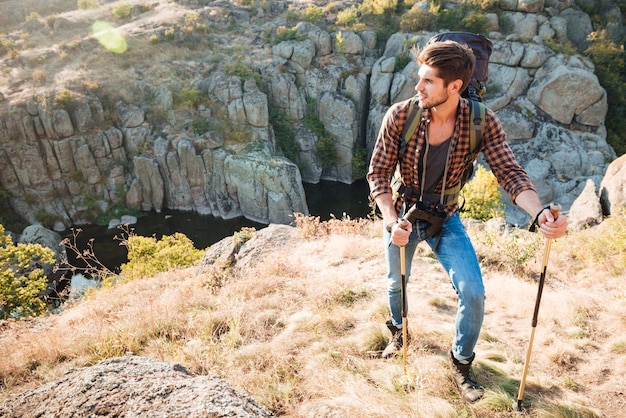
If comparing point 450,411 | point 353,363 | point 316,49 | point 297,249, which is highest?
point 316,49

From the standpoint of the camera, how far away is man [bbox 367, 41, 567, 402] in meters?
2.48

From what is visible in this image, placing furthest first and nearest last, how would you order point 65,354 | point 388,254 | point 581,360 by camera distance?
1. point 65,354
2. point 581,360
3. point 388,254

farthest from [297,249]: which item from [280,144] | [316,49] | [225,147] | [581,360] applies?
[316,49]

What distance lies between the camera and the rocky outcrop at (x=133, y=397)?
2.19m

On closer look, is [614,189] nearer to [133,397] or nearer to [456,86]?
[456,86]

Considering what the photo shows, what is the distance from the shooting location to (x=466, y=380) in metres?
2.84

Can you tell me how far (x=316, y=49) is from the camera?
29172 millimetres

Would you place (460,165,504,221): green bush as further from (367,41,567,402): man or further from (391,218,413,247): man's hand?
(391,218,413,247): man's hand

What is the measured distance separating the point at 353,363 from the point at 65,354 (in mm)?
3173

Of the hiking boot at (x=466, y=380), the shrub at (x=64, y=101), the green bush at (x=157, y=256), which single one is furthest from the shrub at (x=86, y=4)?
the hiking boot at (x=466, y=380)

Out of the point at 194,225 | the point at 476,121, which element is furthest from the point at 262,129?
the point at 476,121

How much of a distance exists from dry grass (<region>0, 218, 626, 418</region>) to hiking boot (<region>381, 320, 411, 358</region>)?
0.08m

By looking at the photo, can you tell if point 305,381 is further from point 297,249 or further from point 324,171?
point 324,171

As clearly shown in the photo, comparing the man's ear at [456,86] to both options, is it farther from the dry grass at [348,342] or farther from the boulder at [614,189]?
the boulder at [614,189]
